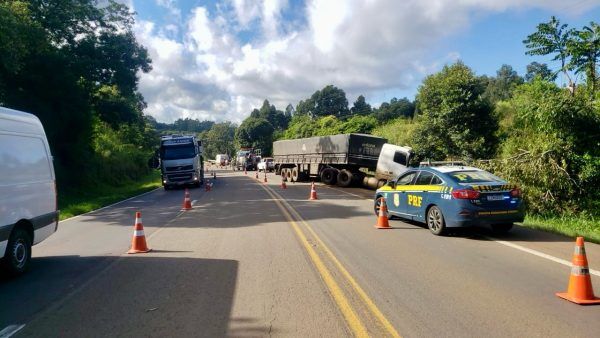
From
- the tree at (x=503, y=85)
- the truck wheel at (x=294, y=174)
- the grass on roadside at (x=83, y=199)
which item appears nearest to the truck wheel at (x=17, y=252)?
the grass on roadside at (x=83, y=199)

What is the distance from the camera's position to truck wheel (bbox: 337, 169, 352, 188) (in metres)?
26.6

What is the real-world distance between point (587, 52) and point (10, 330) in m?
16.2

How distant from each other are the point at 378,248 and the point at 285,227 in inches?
133

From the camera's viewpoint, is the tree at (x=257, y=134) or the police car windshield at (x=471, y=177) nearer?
the police car windshield at (x=471, y=177)

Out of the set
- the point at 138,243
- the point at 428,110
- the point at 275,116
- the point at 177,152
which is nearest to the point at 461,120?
the point at 428,110

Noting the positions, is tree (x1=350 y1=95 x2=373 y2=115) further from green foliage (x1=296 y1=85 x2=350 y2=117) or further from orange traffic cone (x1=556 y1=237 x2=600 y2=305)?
orange traffic cone (x1=556 y1=237 x2=600 y2=305)

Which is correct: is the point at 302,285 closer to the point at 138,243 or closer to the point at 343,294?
the point at 343,294

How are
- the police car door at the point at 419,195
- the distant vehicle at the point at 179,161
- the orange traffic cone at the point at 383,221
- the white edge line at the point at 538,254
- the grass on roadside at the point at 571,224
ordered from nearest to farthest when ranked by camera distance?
the white edge line at the point at 538,254 < the grass on roadside at the point at 571,224 < the police car door at the point at 419,195 < the orange traffic cone at the point at 383,221 < the distant vehicle at the point at 179,161

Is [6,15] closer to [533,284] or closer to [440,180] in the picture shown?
[440,180]

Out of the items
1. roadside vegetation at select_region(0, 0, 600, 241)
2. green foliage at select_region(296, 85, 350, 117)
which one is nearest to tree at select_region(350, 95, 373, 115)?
green foliage at select_region(296, 85, 350, 117)

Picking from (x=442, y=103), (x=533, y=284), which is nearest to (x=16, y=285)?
(x=533, y=284)

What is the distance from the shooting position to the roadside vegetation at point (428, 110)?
44.0ft

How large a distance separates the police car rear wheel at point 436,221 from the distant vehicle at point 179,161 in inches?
781

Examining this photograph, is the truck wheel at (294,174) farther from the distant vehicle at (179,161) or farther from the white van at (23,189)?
the white van at (23,189)
